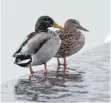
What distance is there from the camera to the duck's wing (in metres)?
8.30

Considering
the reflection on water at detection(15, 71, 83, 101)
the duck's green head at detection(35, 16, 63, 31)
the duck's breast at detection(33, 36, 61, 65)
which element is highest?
the duck's green head at detection(35, 16, 63, 31)

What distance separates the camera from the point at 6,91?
25.4ft

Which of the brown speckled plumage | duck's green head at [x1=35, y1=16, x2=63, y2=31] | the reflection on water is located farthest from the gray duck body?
the brown speckled plumage

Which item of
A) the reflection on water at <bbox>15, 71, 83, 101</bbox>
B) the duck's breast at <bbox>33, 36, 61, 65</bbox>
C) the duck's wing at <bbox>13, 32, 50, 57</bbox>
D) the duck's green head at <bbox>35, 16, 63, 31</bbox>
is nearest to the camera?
the reflection on water at <bbox>15, 71, 83, 101</bbox>

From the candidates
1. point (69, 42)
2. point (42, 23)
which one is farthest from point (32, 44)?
point (69, 42)

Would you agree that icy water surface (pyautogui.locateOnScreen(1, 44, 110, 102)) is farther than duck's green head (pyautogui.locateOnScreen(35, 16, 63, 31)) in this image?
No

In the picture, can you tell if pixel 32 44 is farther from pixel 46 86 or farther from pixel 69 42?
pixel 69 42

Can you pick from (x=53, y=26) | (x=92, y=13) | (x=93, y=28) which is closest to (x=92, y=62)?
(x=53, y=26)

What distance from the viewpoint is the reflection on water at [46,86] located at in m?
7.31

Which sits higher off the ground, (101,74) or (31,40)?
(31,40)

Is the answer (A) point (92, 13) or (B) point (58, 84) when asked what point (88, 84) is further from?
(A) point (92, 13)

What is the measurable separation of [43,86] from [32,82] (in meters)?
0.38

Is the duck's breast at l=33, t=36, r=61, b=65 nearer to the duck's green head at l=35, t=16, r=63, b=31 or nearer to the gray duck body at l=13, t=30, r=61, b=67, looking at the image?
the gray duck body at l=13, t=30, r=61, b=67

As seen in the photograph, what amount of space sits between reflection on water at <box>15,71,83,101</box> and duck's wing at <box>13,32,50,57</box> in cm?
43
